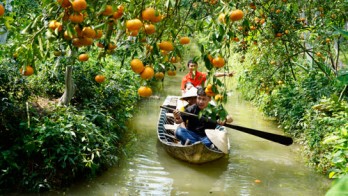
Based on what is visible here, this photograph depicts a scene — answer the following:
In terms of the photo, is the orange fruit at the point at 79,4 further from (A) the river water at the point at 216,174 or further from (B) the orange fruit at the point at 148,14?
(A) the river water at the point at 216,174

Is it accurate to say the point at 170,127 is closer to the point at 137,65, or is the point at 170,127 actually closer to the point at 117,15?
the point at 117,15

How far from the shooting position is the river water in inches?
188

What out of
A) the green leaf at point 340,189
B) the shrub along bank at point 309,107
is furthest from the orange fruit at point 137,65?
the shrub along bank at point 309,107

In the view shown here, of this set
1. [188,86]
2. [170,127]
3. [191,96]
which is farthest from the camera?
[170,127]

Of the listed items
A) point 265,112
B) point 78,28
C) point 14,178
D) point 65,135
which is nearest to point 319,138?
point 265,112

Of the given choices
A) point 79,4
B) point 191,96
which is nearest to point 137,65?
point 79,4

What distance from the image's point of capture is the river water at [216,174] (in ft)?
15.7

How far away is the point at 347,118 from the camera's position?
475 cm

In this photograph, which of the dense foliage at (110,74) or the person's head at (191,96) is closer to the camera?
the dense foliage at (110,74)

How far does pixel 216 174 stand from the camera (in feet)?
18.0

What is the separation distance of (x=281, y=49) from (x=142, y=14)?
5353 millimetres

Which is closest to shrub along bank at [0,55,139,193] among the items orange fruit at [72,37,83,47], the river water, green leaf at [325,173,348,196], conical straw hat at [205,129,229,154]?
the river water

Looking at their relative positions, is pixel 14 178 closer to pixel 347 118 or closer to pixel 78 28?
pixel 78 28

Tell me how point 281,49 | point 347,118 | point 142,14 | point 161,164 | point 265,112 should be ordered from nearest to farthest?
point 142,14 < point 347,118 < point 161,164 < point 281,49 < point 265,112
